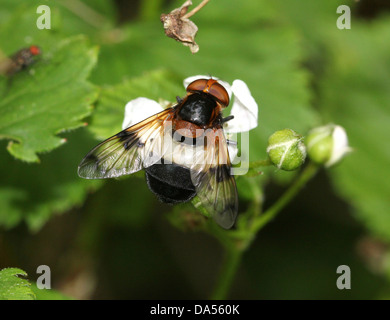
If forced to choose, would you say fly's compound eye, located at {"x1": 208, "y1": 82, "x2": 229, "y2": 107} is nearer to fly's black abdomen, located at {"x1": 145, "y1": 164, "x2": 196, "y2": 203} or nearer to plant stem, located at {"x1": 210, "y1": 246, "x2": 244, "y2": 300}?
fly's black abdomen, located at {"x1": 145, "y1": 164, "x2": 196, "y2": 203}

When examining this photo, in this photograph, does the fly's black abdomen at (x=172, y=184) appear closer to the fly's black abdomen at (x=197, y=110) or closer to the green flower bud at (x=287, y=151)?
the fly's black abdomen at (x=197, y=110)

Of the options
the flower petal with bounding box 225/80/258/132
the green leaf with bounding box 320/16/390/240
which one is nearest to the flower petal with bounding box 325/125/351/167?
the flower petal with bounding box 225/80/258/132

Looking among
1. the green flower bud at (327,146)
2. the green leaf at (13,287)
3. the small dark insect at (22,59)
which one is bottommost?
the green leaf at (13,287)

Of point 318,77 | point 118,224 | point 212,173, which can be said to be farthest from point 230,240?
point 318,77

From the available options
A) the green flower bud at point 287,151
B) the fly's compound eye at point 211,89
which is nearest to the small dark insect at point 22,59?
the fly's compound eye at point 211,89

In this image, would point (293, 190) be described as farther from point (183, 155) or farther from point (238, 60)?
point (238, 60)

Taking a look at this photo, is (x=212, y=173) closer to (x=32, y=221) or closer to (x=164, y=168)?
(x=164, y=168)

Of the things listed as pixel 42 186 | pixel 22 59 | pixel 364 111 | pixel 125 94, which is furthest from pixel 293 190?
pixel 364 111

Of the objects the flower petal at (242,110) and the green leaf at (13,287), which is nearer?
the green leaf at (13,287)
